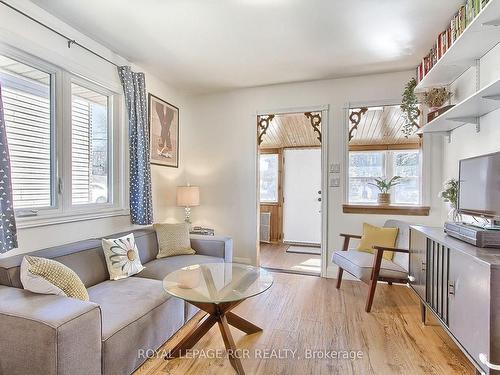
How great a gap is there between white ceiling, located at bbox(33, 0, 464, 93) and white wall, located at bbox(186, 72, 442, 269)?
0.80ft

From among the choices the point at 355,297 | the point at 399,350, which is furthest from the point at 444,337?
the point at 355,297

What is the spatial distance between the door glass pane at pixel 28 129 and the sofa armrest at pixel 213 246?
1.38 meters

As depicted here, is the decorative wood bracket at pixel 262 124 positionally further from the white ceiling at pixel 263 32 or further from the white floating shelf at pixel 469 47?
the white floating shelf at pixel 469 47

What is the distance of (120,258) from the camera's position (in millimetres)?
2326

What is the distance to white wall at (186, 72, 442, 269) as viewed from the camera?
3471mm

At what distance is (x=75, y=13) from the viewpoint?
7.29ft

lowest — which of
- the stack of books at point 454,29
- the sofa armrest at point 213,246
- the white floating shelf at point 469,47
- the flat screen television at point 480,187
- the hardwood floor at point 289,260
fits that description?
the hardwood floor at point 289,260

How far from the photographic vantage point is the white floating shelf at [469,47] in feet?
5.29

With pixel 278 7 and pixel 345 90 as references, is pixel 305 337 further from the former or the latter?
pixel 345 90

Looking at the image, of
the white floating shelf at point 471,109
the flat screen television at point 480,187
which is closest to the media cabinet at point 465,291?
the flat screen television at point 480,187

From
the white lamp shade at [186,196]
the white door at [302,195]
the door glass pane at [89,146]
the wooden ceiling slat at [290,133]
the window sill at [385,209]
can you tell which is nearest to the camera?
the door glass pane at [89,146]

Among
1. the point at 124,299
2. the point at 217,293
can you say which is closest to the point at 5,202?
the point at 124,299

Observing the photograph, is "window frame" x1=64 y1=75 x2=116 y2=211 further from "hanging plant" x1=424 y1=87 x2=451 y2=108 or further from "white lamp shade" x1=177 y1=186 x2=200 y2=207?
"hanging plant" x1=424 y1=87 x2=451 y2=108

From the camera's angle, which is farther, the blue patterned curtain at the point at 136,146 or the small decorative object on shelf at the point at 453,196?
the blue patterned curtain at the point at 136,146
